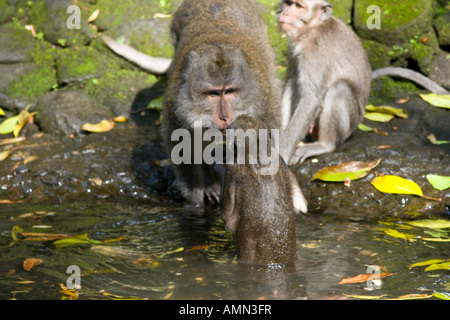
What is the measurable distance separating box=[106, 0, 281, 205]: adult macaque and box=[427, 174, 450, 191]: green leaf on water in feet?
5.63

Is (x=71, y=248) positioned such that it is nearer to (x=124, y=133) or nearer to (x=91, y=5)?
(x=124, y=133)

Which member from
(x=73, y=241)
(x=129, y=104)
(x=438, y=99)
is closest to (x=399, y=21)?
(x=438, y=99)

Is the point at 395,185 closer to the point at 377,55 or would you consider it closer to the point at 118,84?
the point at 377,55

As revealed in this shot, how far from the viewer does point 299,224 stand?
253 inches

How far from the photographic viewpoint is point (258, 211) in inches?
198

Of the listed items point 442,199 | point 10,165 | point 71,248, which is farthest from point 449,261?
point 10,165

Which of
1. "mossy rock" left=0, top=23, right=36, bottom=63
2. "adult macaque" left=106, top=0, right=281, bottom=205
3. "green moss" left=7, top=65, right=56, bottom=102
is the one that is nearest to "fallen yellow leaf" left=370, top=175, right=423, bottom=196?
"adult macaque" left=106, top=0, right=281, bottom=205

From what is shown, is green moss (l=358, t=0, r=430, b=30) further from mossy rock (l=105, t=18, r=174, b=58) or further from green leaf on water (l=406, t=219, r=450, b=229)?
green leaf on water (l=406, t=219, r=450, b=229)

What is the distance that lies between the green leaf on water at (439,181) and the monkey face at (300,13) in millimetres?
2208

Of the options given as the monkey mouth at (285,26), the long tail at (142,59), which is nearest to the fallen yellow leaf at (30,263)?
the monkey mouth at (285,26)

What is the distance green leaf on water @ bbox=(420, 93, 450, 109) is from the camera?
320 inches

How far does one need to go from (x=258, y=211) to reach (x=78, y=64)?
5.13m

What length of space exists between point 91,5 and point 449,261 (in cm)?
683

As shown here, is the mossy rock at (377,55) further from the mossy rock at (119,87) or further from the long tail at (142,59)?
the mossy rock at (119,87)
